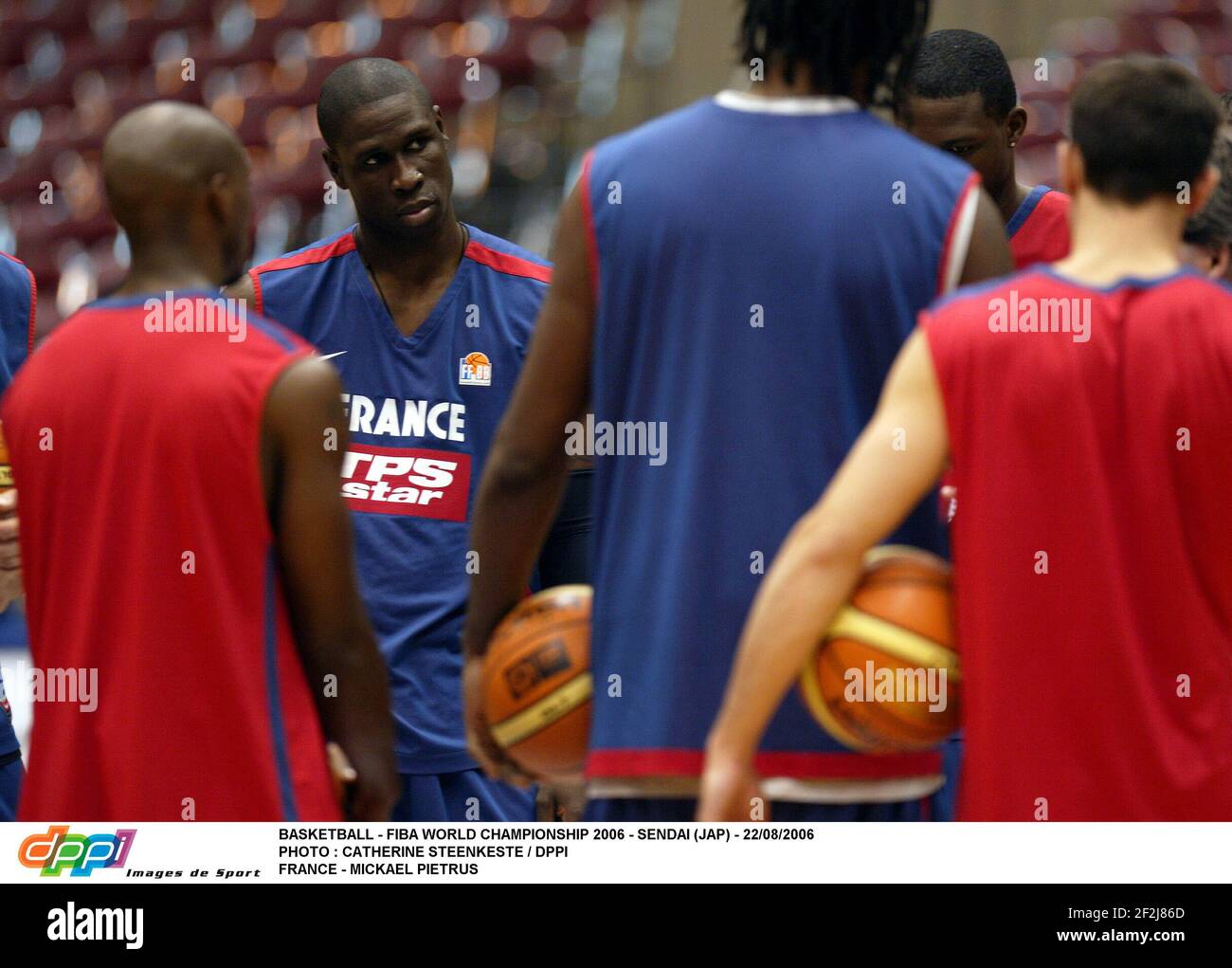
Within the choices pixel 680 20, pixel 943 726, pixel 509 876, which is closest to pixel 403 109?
pixel 509 876

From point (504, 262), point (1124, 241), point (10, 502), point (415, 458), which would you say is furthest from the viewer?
point (504, 262)

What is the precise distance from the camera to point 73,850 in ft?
8.58

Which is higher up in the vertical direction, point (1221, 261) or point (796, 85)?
point (796, 85)

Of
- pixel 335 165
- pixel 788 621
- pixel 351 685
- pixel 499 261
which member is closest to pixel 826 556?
pixel 788 621

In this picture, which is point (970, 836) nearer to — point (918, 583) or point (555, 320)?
point (918, 583)

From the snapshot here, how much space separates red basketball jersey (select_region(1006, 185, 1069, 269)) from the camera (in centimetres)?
400

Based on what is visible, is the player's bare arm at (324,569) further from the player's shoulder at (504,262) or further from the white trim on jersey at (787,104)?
the player's shoulder at (504,262)

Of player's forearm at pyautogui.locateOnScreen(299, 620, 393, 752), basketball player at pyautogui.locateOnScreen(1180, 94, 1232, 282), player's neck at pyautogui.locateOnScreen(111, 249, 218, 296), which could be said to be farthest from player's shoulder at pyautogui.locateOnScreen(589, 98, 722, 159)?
basketball player at pyautogui.locateOnScreen(1180, 94, 1232, 282)

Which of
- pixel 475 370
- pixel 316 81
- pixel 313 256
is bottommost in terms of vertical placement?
pixel 475 370

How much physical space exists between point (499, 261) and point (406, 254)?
217 millimetres

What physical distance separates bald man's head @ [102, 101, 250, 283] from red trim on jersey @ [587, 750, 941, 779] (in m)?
0.92

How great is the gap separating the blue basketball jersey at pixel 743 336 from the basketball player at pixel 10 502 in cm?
144
